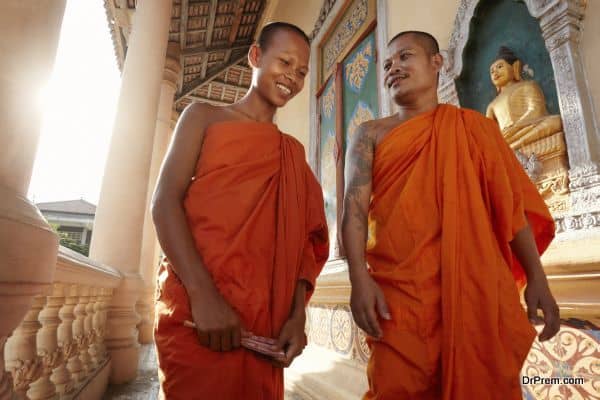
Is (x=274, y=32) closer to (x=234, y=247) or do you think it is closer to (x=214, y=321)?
(x=234, y=247)

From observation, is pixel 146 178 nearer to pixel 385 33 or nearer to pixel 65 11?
pixel 385 33

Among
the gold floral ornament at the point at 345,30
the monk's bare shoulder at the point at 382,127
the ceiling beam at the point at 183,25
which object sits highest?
the ceiling beam at the point at 183,25

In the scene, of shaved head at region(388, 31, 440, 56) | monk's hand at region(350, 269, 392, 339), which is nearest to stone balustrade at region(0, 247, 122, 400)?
monk's hand at region(350, 269, 392, 339)

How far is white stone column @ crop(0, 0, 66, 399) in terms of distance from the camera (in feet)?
1.76

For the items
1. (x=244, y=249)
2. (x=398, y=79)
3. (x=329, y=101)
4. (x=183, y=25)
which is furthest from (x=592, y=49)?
(x=183, y=25)

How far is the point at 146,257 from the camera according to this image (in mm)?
6039

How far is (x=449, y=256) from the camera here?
1148 mm

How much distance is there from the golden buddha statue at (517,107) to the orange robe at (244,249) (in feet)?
3.93

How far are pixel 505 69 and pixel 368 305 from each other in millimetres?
1602

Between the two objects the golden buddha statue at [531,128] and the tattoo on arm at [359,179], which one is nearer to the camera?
the tattoo on arm at [359,179]

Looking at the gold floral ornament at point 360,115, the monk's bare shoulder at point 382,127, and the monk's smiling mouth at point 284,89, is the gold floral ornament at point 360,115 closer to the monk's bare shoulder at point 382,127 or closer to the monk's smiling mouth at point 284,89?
the monk's bare shoulder at point 382,127

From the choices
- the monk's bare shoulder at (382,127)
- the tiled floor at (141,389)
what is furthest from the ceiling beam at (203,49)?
the monk's bare shoulder at (382,127)

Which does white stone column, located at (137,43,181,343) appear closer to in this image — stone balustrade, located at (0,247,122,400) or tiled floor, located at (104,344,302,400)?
tiled floor, located at (104,344,302,400)

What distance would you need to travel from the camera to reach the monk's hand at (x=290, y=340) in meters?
0.93
